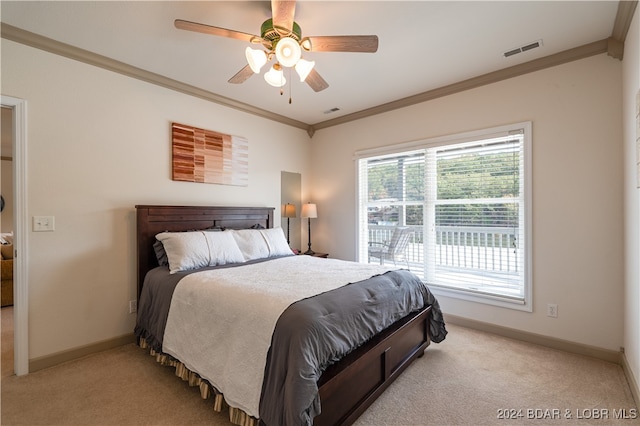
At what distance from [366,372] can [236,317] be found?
90 cm

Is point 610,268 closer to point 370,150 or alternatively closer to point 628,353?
point 628,353

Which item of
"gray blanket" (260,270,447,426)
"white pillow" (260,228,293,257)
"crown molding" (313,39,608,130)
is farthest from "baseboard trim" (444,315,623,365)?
"crown molding" (313,39,608,130)

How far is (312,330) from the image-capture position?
1.55 m

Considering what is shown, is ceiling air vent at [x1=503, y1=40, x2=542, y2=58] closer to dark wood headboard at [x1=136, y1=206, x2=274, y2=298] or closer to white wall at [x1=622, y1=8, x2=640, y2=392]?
white wall at [x1=622, y1=8, x2=640, y2=392]

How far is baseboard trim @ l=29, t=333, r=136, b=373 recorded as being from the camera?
7.95 feet

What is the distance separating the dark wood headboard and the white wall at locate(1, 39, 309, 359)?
6.2 inches

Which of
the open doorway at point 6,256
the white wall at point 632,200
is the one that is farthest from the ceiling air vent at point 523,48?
the open doorway at point 6,256

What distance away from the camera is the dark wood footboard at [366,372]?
1.61 meters

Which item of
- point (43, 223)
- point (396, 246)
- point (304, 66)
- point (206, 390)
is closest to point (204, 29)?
point (304, 66)

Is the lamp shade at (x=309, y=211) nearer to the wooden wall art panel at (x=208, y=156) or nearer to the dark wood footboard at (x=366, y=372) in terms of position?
the wooden wall art panel at (x=208, y=156)

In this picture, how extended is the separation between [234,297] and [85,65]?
2582 mm

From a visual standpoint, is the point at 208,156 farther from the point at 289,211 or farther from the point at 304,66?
the point at 304,66

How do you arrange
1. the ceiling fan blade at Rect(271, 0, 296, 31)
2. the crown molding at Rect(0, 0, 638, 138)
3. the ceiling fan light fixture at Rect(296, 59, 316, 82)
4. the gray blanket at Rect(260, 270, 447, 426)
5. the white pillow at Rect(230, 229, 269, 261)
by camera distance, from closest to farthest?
1. the gray blanket at Rect(260, 270, 447, 426)
2. the ceiling fan blade at Rect(271, 0, 296, 31)
3. the ceiling fan light fixture at Rect(296, 59, 316, 82)
4. the crown molding at Rect(0, 0, 638, 138)
5. the white pillow at Rect(230, 229, 269, 261)

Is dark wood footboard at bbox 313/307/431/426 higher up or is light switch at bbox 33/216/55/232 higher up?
light switch at bbox 33/216/55/232
